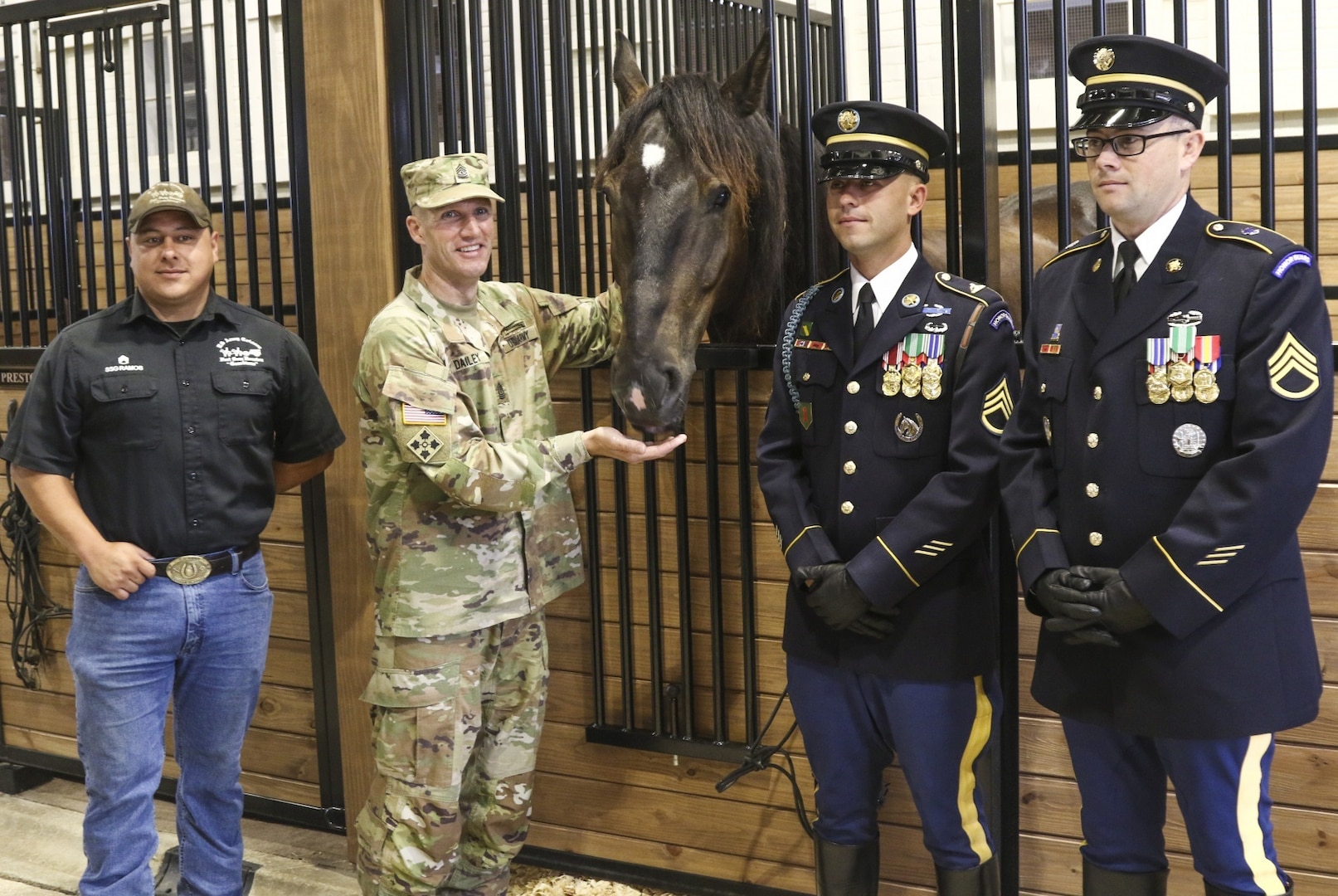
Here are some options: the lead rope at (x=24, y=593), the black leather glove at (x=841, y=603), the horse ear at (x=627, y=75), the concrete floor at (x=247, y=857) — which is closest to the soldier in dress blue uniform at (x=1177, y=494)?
the black leather glove at (x=841, y=603)

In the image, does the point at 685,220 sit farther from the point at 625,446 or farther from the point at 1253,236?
the point at 1253,236

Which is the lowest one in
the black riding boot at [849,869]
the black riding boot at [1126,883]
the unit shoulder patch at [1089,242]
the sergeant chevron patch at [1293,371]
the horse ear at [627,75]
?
the black riding boot at [849,869]

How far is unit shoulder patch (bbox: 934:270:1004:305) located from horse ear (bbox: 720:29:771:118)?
20.2 inches

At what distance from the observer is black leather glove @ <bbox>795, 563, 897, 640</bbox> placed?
1932 mm

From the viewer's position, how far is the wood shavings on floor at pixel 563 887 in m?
2.79

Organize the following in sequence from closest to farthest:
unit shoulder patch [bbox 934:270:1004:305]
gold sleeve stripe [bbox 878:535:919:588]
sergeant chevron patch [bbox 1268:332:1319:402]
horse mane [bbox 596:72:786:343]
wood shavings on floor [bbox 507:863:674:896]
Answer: sergeant chevron patch [bbox 1268:332:1319:402] → gold sleeve stripe [bbox 878:535:919:588] → unit shoulder patch [bbox 934:270:1004:305] → horse mane [bbox 596:72:786:343] → wood shavings on floor [bbox 507:863:674:896]

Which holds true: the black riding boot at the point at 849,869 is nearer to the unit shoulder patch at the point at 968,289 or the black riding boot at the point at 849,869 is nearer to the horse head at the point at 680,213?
the horse head at the point at 680,213

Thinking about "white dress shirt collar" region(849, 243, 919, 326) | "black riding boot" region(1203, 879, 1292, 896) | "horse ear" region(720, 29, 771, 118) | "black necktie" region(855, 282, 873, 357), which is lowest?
"black riding boot" region(1203, 879, 1292, 896)

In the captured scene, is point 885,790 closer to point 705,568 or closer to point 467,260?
point 705,568

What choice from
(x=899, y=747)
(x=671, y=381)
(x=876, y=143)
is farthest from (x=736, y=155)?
(x=899, y=747)

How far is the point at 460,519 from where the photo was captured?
2.34 meters

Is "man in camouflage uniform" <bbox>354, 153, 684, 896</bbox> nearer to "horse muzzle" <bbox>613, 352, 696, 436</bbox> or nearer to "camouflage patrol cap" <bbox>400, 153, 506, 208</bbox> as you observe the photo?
"camouflage patrol cap" <bbox>400, 153, 506, 208</bbox>

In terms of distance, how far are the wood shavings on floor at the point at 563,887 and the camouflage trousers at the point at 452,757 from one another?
0.78 feet

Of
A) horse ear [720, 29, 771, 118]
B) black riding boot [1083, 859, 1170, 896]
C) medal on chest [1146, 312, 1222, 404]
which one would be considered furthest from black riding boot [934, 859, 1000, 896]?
horse ear [720, 29, 771, 118]
